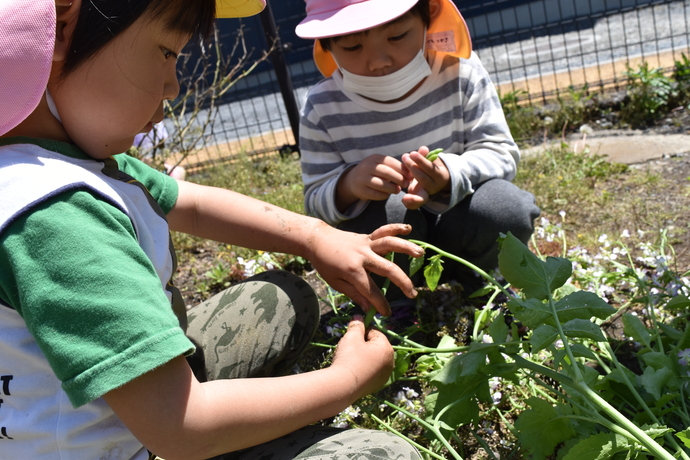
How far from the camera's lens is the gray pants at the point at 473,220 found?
193 cm

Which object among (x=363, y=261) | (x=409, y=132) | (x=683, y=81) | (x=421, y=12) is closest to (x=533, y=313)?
(x=363, y=261)

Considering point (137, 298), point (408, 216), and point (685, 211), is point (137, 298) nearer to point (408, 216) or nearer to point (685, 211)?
point (408, 216)

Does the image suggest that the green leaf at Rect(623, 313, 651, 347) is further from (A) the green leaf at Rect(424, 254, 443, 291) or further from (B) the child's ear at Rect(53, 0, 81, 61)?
(B) the child's ear at Rect(53, 0, 81, 61)

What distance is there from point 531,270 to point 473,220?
0.72m

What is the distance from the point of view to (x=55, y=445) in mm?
1010

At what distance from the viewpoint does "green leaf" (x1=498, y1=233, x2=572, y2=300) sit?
1.25m

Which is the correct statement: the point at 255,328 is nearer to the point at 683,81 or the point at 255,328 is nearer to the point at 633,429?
the point at 633,429

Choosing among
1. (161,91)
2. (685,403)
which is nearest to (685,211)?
(685,403)

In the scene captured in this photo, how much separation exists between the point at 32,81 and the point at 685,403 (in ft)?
4.35

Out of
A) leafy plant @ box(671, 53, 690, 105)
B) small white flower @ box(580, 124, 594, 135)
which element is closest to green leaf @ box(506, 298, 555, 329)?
small white flower @ box(580, 124, 594, 135)

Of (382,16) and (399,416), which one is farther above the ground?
(382,16)

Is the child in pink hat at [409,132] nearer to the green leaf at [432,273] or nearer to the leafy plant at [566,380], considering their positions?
the green leaf at [432,273]

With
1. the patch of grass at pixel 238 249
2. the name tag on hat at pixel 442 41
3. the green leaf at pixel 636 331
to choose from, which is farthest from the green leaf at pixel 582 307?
the patch of grass at pixel 238 249

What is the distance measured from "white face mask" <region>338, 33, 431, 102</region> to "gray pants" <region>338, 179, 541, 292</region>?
1.09 ft
